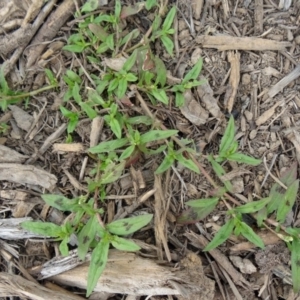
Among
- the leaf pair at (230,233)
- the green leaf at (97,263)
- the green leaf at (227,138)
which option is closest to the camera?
the green leaf at (97,263)

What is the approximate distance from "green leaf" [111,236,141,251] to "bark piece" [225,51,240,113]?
88cm

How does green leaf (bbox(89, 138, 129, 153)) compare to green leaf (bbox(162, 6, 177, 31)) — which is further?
green leaf (bbox(162, 6, 177, 31))

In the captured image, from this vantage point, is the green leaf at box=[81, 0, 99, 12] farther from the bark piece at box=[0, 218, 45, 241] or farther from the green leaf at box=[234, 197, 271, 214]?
the green leaf at box=[234, 197, 271, 214]

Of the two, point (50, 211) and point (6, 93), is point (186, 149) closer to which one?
point (50, 211)

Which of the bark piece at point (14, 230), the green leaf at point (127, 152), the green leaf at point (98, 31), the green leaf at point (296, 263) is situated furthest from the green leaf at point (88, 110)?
the green leaf at point (296, 263)

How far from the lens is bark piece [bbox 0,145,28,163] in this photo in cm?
254

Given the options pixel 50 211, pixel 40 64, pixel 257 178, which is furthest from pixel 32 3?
pixel 257 178

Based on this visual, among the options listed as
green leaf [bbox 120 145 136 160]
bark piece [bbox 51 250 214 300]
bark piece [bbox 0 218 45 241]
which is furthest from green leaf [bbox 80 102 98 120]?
bark piece [bbox 51 250 214 300]

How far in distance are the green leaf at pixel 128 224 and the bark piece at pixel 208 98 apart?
2.20 ft

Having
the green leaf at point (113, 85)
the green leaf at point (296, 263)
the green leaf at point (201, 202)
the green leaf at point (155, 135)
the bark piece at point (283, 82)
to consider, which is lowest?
the green leaf at point (296, 263)

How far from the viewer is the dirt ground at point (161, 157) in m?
2.39

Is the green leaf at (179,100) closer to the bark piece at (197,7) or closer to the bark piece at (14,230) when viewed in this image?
the bark piece at (197,7)

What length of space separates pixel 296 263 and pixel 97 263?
96 cm

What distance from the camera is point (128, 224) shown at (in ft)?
7.58
